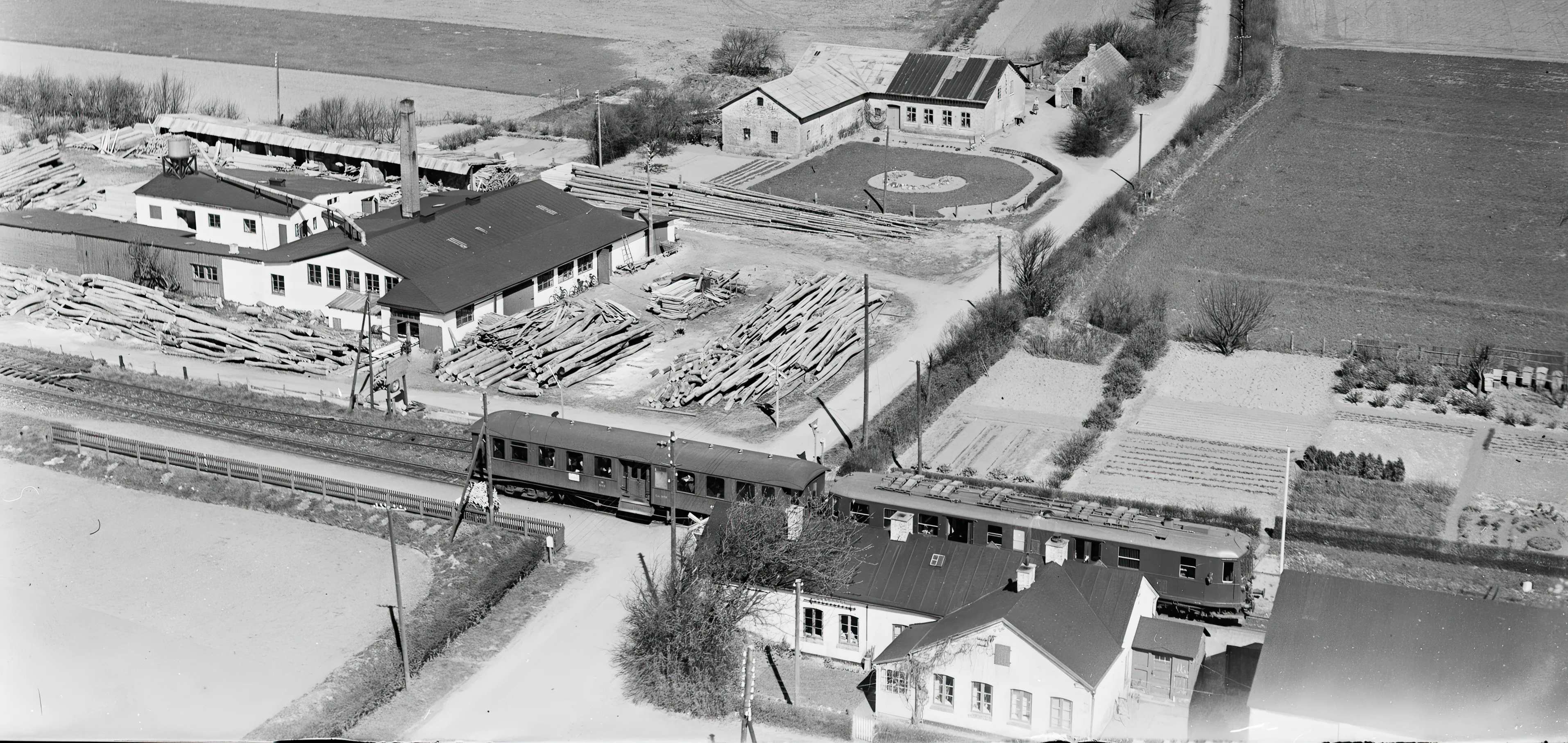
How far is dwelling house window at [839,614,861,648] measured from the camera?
38906 millimetres

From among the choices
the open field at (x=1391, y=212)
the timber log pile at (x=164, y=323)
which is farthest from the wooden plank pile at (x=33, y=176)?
the open field at (x=1391, y=212)

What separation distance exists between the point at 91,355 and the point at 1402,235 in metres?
52.1

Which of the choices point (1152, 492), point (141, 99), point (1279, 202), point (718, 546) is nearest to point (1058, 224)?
point (1279, 202)

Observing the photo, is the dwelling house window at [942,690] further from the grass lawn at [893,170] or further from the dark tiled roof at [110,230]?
the grass lawn at [893,170]

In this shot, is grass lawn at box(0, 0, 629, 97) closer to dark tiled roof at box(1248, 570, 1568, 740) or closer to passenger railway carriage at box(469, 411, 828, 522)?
passenger railway carriage at box(469, 411, 828, 522)

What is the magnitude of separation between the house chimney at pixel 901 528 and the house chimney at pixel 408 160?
32238 millimetres

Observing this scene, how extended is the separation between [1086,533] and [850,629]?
625 centimetres

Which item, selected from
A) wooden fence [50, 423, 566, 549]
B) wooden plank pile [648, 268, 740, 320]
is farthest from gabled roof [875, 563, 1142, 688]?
wooden plank pile [648, 268, 740, 320]

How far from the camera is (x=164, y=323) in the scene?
59.8 meters

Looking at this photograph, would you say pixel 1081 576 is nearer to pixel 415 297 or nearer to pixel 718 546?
pixel 718 546

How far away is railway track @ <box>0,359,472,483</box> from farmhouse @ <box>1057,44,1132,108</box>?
182 ft

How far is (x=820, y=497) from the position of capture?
142 feet

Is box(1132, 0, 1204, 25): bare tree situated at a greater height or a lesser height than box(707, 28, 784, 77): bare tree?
greater

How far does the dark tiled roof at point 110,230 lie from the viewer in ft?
A: 211
